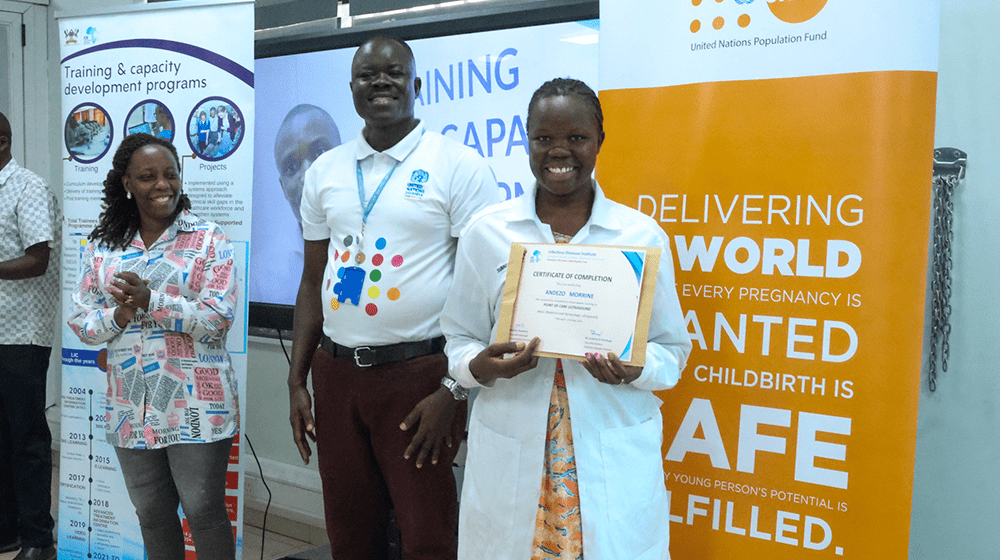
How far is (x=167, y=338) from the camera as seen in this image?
2242 mm

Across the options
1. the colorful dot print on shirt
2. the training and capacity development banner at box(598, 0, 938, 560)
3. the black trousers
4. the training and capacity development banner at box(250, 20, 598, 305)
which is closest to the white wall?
the training and capacity development banner at box(598, 0, 938, 560)

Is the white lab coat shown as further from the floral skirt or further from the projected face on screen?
the projected face on screen

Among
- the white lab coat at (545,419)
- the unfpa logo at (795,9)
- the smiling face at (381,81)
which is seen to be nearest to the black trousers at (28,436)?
the smiling face at (381,81)

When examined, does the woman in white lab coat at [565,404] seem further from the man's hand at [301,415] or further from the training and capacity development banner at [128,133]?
the training and capacity development banner at [128,133]

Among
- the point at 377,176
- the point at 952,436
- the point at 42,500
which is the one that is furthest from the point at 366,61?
the point at 42,500

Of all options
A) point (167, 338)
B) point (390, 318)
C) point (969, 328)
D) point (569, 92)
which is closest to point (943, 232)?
point (969, 328)

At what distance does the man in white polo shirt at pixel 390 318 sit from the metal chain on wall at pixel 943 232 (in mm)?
1232

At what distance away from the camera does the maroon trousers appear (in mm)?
1895

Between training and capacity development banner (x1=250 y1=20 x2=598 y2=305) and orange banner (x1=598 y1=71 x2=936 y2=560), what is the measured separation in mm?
589

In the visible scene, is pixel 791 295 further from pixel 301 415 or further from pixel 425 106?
pixel 425 106

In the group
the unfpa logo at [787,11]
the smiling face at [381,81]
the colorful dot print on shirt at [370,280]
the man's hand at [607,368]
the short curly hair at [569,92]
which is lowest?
the man's hand at [607,368]

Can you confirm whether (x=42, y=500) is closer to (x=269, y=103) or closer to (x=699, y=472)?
(x=269, y=103)

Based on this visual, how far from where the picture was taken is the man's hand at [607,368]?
1350 millimetres

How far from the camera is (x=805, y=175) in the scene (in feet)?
5.68
